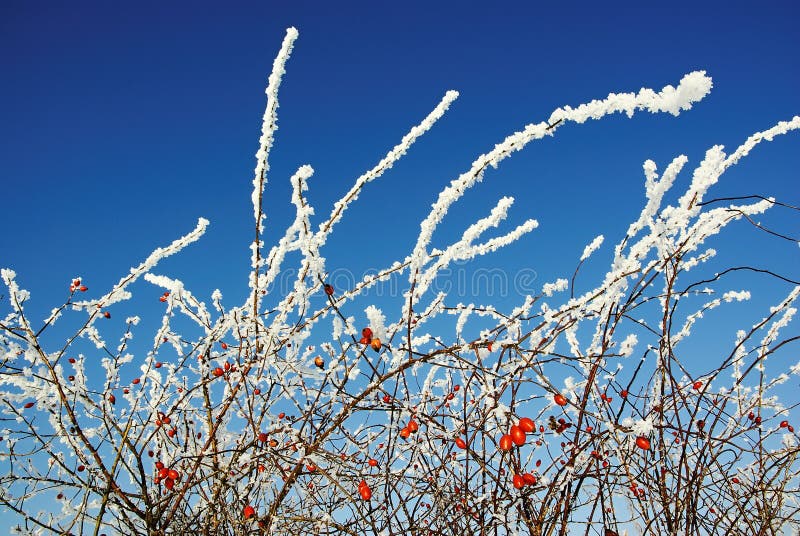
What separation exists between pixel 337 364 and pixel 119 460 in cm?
103

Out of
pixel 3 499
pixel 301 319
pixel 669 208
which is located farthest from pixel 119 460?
pixel 669 208

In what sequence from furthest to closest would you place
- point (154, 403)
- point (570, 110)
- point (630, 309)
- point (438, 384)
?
point (438, 384), point (154, 403), point (630, 309), point (570, 110)

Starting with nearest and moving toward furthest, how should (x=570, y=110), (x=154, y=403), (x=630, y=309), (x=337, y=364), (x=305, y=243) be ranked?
(x=570, y=110) → (x=305, y=243) → (x=630, y=309) → (x=337, y=364) → (x=154, y=403)

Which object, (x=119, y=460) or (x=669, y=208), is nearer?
(x=669, y=208)

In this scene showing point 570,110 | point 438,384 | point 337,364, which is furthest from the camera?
point 438,384

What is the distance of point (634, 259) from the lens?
1.65 m

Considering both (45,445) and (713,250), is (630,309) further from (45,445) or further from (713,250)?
(45,445)

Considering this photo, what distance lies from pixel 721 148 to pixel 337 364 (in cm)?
158

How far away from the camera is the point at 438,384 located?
2689mm

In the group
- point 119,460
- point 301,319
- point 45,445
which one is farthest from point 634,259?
point 45,445

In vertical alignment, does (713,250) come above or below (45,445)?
above

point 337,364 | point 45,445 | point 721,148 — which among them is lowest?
point 45,445

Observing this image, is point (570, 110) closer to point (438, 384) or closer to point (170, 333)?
point (438, 384)

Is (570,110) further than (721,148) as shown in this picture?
No
